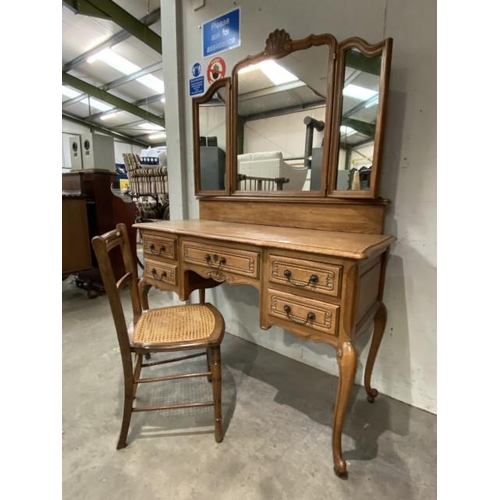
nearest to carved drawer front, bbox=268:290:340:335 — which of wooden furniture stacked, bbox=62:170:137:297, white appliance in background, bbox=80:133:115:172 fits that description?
wooden furniture stacked, bbox=62:170:137:297

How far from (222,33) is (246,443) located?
2243mm

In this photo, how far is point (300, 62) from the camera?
141cm

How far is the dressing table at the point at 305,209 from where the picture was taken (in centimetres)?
96

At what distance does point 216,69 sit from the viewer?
1.77 meters

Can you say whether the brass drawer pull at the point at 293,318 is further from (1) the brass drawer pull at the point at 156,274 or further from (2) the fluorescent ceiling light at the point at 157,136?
(2) the fluorescent ceiling light at the point at 157,136

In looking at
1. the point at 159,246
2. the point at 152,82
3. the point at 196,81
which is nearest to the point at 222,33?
the point at 196,81

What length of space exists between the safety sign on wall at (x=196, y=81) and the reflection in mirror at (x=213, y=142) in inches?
6.1

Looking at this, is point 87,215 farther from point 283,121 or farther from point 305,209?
point 305,209

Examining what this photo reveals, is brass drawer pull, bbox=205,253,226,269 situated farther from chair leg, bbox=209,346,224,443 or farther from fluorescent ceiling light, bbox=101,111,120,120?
fluorescent ceiling light, bbox=101,111,120,120

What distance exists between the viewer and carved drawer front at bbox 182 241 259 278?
111 cm

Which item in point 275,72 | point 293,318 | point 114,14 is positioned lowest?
point 293,318

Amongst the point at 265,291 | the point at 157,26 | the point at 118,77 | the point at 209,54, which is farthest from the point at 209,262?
the point at 118,77
